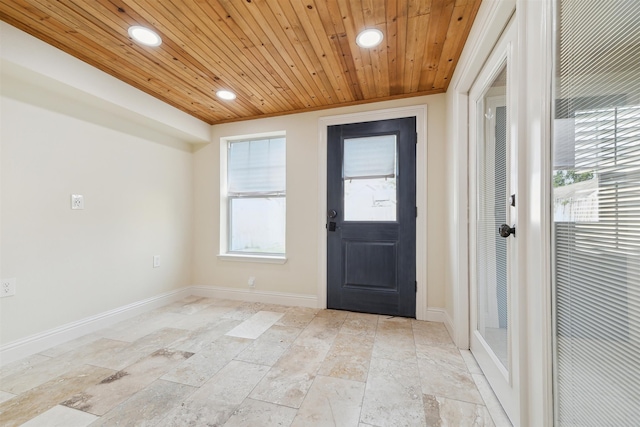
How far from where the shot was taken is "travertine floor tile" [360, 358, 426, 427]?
1341mm

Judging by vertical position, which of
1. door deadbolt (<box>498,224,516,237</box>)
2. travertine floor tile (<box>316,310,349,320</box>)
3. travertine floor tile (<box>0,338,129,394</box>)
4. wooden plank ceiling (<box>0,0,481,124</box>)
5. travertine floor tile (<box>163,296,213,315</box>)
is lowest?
travertine floor tile (<box>163,296,213,315</box>)

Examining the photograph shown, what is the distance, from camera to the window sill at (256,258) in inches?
123

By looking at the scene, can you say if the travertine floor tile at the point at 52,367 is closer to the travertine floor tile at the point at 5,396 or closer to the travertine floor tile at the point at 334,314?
the travertine floor tile at the point at 5,396

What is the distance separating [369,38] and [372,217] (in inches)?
63.2

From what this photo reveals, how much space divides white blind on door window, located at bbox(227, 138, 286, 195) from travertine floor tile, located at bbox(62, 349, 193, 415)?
1950 millimetres

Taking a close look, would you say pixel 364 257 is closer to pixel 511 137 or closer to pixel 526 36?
pixel 511 137

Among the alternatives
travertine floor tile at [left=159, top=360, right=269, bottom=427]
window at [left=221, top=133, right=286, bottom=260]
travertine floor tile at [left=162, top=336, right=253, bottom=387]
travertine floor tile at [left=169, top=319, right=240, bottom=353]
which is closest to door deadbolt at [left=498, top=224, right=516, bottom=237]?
travertine floor tile at [left=159, top=360, right=269, bottom=427]

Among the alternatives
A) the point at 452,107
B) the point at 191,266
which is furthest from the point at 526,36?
the point at 191,266

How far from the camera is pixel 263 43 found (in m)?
1.87

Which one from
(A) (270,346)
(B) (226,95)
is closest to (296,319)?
(A) (270,346)

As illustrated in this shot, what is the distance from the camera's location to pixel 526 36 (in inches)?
43.6

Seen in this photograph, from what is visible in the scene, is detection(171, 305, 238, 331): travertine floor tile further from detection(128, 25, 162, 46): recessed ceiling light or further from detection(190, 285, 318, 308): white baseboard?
detection(128, 25, 162, 46): recessed ceiling light

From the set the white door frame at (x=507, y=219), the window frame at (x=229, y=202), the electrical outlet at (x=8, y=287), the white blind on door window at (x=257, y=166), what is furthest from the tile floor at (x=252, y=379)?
the white blind on door window at (x=257, y=166)

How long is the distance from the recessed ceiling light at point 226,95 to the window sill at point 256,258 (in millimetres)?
1779
